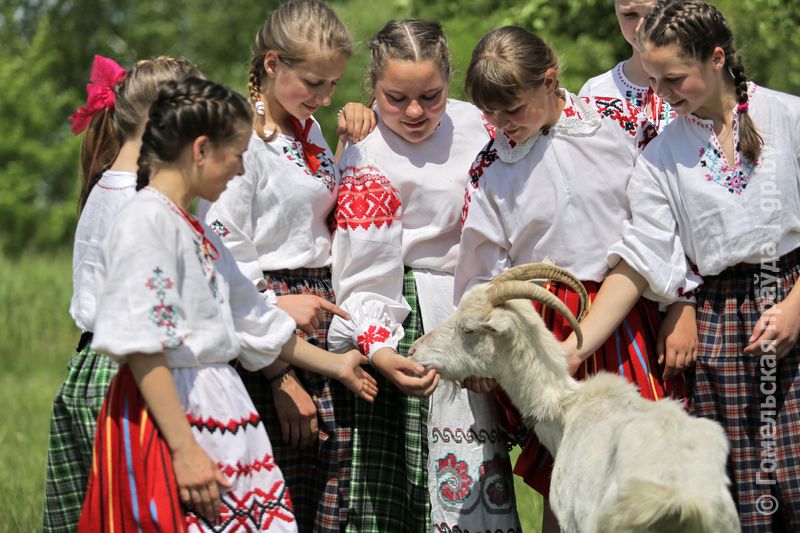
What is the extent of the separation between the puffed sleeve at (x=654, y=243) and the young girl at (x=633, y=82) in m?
0.52

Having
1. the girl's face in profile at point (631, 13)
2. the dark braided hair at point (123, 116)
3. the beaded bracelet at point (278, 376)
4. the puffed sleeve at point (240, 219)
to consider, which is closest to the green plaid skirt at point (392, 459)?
the beaded bracelet at point (278, 376)

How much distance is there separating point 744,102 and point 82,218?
2.75 meters

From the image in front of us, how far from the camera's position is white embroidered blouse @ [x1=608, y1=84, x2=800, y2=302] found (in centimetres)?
455

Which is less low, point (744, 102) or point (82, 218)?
point (744, 102)

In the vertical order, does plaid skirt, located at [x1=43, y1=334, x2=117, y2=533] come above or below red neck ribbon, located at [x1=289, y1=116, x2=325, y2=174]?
below

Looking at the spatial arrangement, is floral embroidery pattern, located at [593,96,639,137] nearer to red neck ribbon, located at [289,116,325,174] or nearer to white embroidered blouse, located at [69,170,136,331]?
red neck ribbon, located at [289,116,325,174]

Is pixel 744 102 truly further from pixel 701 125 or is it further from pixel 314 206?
pixel 314 206

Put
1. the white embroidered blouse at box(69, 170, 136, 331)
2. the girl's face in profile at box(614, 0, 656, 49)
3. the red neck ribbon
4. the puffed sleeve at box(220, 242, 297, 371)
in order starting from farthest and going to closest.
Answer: the girl's face in profile at box(614, 0, 656, 49), the red neck ribbon, the white embroidered blouse at box(69, 170, 136, 331), the puffed sleeve at box(220, 242, 297, 371)

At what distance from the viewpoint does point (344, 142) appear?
17.3 feet

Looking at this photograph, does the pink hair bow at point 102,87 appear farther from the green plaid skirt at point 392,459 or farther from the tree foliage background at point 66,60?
the tree foliage background at point 66,60

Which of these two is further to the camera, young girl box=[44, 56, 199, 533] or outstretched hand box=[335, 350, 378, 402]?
outstretched hand box=[335, 350, 378, 402]

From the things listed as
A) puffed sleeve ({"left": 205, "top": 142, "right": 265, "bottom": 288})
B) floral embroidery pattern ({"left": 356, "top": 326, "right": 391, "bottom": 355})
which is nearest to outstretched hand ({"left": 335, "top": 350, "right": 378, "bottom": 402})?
→ floral embroidery pattern ({"left": 356, "top": 326, "right": 391, "bottom": 355})

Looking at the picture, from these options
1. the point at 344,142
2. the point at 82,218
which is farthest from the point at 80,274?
the point at 344,142

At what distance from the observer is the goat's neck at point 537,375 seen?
4.71 metres
